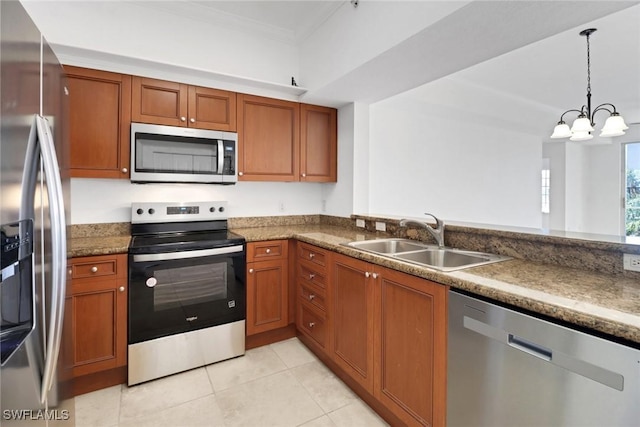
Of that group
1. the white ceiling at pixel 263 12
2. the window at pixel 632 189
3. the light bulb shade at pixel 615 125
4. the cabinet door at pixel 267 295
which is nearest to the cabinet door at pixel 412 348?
the cabinet door at pixel 267 295

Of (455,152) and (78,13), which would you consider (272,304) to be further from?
(455,152)

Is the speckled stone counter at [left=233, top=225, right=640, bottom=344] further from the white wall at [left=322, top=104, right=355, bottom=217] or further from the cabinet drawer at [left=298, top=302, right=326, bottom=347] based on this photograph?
the white wall at [left=322, top=104, right=355, bottom=217]

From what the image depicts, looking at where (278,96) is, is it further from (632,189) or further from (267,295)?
(632,189)

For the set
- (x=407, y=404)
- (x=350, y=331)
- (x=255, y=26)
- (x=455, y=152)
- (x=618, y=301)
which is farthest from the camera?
(x=455, y=152)

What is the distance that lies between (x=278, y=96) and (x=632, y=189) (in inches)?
266

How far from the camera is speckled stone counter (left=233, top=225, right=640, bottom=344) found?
0.93 m

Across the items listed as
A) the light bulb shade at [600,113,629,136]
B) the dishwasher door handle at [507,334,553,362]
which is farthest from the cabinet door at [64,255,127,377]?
the light bulb shade at [600,113,629,136]

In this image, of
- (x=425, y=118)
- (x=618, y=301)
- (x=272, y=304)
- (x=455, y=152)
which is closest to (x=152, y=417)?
(x=272, y=304)

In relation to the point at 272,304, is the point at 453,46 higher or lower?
higher

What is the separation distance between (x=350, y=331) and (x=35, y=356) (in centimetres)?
153

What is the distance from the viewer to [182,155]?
8.05ft

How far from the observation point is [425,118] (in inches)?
153

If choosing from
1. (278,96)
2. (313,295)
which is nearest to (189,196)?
(278,96)

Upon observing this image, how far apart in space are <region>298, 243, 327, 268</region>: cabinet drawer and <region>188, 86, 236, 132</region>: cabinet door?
1.17 m
